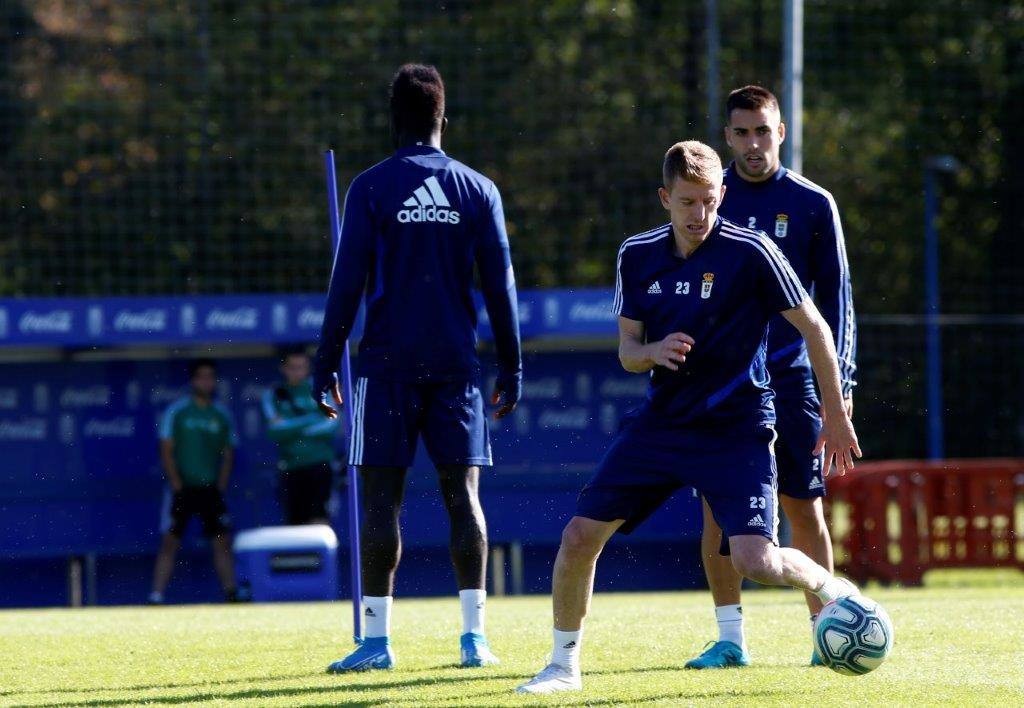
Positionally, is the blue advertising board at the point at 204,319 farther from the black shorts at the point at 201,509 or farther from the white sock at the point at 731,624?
the white sock at the point at 731,624

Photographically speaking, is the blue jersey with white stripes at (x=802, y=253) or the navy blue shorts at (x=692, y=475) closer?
the navy blue shorts at (x=692, y=475)

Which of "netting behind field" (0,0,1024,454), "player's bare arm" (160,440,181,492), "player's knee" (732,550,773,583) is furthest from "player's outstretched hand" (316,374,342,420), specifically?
"netting behind field" (0,0,1024,454)

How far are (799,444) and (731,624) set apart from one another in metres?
0.73

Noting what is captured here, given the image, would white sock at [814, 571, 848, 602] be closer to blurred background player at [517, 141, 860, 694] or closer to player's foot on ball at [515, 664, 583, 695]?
blurred background player at [517, 141, 860, 694]

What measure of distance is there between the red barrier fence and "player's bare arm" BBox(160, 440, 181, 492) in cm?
579

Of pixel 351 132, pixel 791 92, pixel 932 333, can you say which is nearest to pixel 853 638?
pixel 791 92

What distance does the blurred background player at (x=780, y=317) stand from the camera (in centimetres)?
584

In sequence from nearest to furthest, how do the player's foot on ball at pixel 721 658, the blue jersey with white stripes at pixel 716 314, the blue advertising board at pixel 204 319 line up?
the blue jersey with white stripes at pixel 716 314, the player's foot on ball at pixel 721 658, the blue advertising board at pixel 204 319

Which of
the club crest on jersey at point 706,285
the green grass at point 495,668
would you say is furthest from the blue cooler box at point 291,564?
the club crest on jersey at point 706,285

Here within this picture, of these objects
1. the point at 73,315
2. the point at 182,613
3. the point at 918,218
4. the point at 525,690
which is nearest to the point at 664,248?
the point at 525,690

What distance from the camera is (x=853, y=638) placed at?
191 inches

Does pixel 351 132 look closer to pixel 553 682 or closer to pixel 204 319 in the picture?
pixel 204 319

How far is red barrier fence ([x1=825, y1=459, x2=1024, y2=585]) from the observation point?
1357cm

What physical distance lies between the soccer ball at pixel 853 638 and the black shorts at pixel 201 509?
9.45 metres
